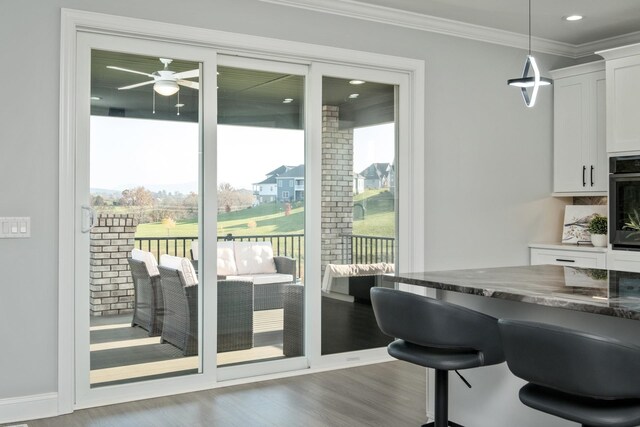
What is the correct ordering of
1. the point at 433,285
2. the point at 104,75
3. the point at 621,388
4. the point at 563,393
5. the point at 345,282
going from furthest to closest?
the point at 345,282 < the point at 104,75 < the point at 433,285 < the point at 563,393 < the point at 621,388

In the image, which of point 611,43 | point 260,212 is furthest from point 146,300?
point 611,43

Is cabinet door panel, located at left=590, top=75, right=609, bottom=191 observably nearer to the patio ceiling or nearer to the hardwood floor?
the patio ceiling

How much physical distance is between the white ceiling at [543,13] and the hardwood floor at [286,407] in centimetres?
286

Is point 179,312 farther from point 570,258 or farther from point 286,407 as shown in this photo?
point 570,258

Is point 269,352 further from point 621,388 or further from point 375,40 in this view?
point 621,388

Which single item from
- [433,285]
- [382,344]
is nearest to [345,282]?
[382,344]

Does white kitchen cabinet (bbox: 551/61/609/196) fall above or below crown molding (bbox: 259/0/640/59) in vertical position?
below

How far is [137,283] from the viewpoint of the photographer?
4129 millimetres

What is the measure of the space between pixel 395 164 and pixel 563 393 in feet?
10.8

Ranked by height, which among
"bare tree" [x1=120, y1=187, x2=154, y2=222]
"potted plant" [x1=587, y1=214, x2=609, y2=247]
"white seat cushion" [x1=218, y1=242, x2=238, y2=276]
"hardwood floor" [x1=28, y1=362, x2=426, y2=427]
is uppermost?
"bare tree" [x1=120, y1=187, x2=154, y2=222]

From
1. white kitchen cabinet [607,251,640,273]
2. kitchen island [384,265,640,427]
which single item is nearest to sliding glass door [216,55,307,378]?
kitchen island [384,265,640,427]

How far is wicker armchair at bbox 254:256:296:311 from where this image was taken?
4.62m

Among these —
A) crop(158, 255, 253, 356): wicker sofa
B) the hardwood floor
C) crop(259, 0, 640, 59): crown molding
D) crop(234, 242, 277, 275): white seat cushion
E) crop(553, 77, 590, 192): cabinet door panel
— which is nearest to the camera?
the hardwood floor

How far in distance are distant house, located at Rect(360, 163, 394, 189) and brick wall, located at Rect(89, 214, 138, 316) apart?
1.96 meters
